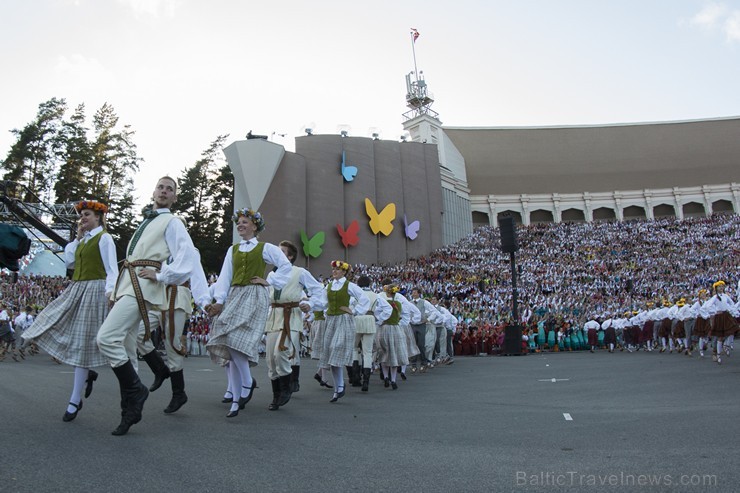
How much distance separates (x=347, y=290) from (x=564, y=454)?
4.70m

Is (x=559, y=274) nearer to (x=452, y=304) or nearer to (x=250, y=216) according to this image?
(x=452, y=304)

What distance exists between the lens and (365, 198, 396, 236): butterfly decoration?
42.4 meters

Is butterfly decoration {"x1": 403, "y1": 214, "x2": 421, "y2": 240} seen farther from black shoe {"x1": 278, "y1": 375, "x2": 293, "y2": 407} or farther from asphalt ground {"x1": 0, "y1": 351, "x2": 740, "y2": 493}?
black shoe {"x1": 278, "y1": 375, "x2": 293, "y2": 407}

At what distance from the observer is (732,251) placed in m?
39.9

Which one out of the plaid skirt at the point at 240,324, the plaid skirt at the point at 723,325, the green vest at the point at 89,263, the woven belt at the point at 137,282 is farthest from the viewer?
the plaid skirt at the point at 723,325

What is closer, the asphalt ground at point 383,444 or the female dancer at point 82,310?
the asphalt ground at point 383,444

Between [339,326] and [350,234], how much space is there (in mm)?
32793

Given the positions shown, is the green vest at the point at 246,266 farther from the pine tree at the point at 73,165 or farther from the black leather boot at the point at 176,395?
the pine tree at the point at 73,165

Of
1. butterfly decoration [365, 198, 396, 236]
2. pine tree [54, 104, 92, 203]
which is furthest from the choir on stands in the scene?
pine tree [54, 104, 92, 203]

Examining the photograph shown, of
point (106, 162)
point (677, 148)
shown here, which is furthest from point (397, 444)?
point (677, 148)

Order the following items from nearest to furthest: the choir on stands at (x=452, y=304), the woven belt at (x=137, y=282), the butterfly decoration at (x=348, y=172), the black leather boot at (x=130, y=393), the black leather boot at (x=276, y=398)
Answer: the black leather boot at (x=130, y=393), the woven belt at (x=137, y=282), the choir on stands at (x=452, y=304), the black leather boot at (x=276, y=398), the butterfly decoration at (x=348, y=172)

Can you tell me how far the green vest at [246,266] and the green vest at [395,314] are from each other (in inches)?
185

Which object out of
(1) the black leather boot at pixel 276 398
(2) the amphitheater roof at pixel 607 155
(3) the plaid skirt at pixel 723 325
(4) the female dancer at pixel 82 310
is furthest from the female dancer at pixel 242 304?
(2) the amphitheater roof at pixel 607 155

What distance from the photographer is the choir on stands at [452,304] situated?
6133 millimetres
